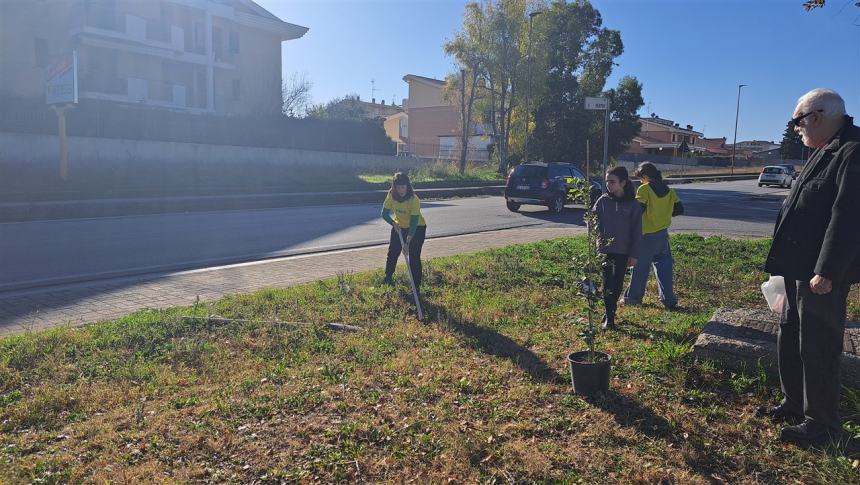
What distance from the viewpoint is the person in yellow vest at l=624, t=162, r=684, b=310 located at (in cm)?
698

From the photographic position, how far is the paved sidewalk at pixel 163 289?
6715 millimetres

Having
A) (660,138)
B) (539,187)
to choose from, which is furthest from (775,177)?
(660,138)

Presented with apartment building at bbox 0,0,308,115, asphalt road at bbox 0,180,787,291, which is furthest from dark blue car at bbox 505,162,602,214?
apartment building at bbox 0,0,308,115

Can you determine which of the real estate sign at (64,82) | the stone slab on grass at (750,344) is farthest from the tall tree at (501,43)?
the stone slab on grass at (750,344)

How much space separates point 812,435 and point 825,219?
1.21 meters

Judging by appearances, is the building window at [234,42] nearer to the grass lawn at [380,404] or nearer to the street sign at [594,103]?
the street sign at [594,103]

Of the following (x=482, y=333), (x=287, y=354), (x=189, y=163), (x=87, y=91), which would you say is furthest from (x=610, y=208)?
(x=87, y=91)

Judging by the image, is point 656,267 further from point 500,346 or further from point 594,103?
point 594,103

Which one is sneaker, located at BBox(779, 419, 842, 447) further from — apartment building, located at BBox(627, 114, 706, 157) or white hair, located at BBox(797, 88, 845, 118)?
apartment building, located at BBox(627, 114, 706, 157)

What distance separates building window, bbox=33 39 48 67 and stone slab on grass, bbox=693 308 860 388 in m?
34.1

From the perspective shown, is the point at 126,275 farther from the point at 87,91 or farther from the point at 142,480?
the point at 87,91

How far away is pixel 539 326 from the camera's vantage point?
6.21 m

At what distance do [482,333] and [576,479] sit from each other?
267cm

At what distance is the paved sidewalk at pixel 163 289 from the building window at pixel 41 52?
26984mm
